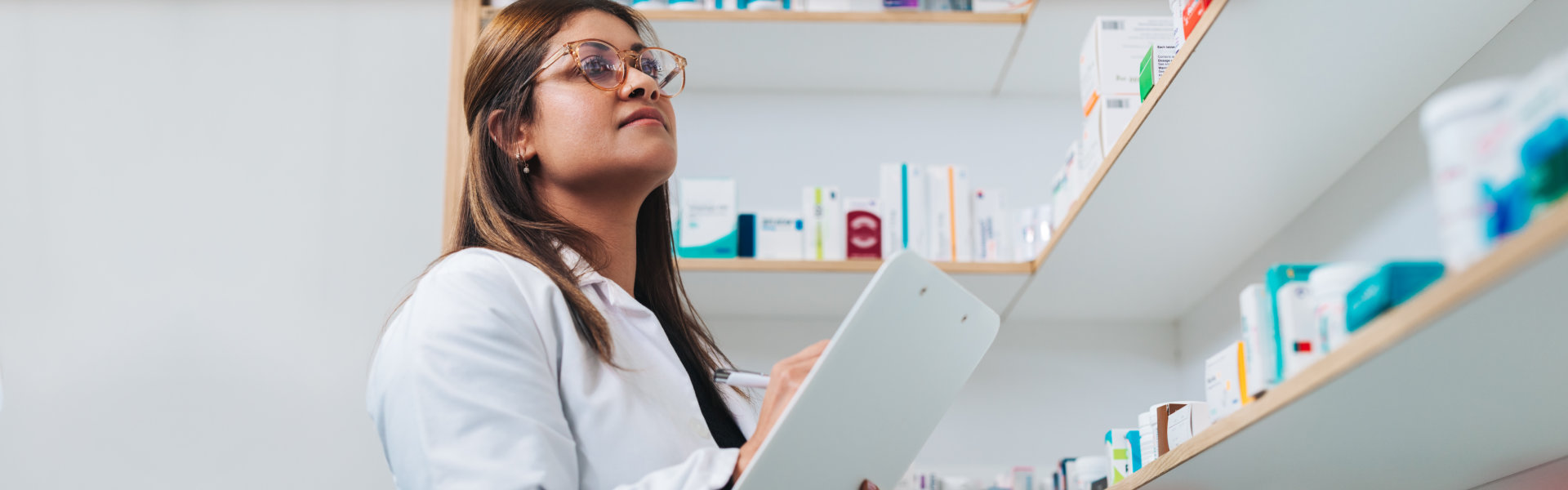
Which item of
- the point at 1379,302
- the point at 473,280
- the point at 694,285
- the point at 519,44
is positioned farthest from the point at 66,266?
the point at 1379,302

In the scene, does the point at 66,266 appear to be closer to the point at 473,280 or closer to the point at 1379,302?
the point at 473,280

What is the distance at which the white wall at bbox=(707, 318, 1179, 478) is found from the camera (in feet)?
8.75

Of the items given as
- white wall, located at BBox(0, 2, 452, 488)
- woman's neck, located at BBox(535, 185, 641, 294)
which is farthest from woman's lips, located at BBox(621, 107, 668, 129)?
white wall, located at BBox(0, 2, 452, 488)

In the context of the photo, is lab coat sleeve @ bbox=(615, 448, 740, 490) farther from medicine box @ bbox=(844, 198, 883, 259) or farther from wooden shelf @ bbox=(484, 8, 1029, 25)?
wooden shelf @ bbox=(484, 8, 1029, 25)

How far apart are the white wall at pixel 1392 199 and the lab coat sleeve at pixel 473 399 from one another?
1.16 meters

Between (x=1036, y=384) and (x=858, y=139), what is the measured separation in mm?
685

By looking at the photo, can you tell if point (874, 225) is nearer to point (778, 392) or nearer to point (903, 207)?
point (903, 207)

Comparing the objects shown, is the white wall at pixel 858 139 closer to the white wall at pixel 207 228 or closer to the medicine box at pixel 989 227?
the medicine box at pixel 989 227

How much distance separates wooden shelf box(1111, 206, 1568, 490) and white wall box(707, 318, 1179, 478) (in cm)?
124

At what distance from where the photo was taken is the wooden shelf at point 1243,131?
138 cm

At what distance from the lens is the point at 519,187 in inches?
59.5

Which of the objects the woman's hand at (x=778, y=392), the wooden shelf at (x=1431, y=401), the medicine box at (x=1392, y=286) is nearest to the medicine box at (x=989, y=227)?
the wooden shelf at (x=1431, y=401)

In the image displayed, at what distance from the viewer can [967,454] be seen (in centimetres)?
266

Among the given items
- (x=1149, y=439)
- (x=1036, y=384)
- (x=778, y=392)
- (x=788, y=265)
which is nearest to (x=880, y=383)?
(x=778, y=392)
